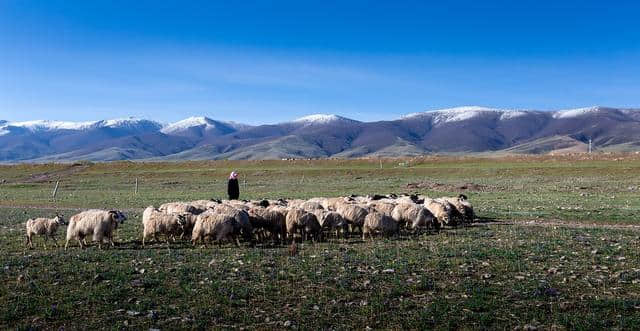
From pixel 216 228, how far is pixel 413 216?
8666mm

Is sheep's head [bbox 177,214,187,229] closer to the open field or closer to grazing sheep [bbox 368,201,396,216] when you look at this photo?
the open field

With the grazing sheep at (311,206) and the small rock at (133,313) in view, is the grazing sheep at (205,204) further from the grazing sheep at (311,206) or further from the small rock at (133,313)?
the small rock at (133,313)

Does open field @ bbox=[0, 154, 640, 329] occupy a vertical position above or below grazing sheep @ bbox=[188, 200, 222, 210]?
below

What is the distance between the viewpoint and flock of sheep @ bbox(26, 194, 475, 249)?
18.2 metres

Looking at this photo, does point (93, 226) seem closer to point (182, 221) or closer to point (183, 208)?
point (182, 221)

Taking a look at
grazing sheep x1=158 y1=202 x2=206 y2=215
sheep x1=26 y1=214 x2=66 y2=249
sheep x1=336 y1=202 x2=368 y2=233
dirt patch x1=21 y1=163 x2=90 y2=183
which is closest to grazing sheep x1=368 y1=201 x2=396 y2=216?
→ sheep x1=336 y1=202 x2=368 y2=233

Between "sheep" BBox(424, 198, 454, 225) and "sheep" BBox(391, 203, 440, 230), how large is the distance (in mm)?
987

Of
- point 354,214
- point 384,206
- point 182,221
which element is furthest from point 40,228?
point 384,206

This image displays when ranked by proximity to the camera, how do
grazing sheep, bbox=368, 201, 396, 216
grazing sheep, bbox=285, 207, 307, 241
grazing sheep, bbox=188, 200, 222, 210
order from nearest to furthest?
grazing sheep, bbox=285, 207, 307, 241 < grazing sheep, bbox=368, 201, 396, 216 < grazing sheep, bbox=188, 200, 222, 210

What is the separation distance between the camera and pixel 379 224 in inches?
784

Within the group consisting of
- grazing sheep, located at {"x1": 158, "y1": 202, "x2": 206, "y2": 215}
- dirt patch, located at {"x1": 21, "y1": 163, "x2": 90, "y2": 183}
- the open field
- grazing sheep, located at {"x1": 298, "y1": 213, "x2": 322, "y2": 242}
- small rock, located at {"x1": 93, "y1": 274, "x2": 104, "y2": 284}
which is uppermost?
dirt patch, located at {"x1": 21, "y1": 163, "x2": 90, "y2": 183}

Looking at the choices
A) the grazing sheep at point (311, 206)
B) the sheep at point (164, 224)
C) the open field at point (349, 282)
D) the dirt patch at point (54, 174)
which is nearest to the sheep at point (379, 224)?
the open field at point (349, 282)

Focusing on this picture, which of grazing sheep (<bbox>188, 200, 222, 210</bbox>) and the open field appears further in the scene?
grazing sheep (<bbox>188, 200, 222, 210</bbox>)

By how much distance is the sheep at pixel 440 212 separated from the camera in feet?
76.1
